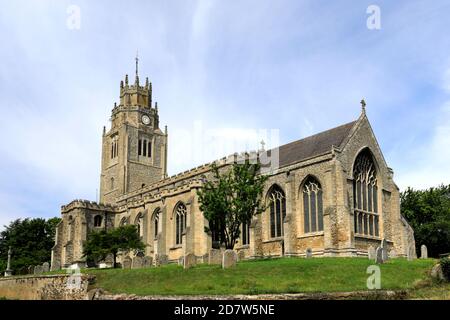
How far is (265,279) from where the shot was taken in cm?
2323

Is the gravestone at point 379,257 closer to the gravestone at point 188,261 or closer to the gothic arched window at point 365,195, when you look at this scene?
the gothic arched window at point 365,195

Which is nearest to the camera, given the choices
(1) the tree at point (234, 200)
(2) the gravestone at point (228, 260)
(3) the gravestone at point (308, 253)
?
(2) the gravestone at point (228, 260)

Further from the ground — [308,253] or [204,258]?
[308,253]

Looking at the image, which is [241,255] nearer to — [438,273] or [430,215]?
[438,273]

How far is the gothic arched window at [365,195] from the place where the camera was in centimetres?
3903

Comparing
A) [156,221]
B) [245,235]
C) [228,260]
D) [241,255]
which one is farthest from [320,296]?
[156,221]

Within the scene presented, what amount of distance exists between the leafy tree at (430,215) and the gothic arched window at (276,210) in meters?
17.7

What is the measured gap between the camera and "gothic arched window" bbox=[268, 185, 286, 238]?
136ft

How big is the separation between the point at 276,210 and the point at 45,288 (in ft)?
64.9

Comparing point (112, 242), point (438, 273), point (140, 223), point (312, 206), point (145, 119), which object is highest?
point (145, 119)

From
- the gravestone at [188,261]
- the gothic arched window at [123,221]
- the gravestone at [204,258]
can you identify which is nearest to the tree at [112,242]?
the gravestone at [204,258]

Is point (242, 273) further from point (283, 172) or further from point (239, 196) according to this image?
point (283, 172)
